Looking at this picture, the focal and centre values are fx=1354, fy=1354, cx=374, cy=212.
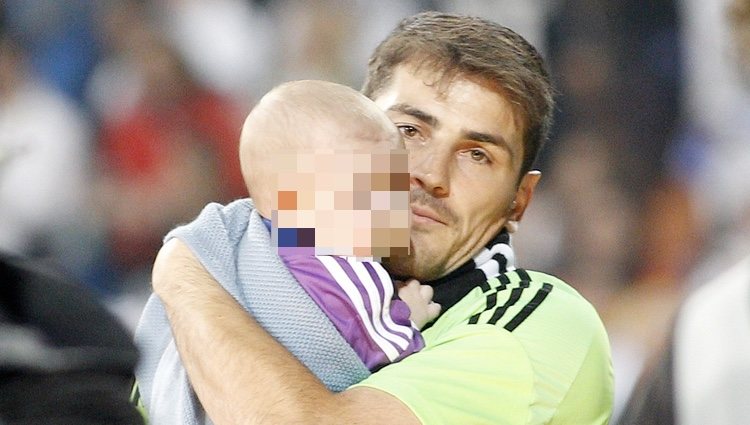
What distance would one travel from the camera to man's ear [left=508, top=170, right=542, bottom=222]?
2.52 m

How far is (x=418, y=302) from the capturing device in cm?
Answer: 208

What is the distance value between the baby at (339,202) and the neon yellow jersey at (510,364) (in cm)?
6

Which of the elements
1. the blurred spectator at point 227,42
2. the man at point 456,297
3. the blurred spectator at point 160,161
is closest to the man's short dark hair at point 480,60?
the man at point 456,297

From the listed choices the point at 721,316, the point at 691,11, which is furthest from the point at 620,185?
the point at 721,316

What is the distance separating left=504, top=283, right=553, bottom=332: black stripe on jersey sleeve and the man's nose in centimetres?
26

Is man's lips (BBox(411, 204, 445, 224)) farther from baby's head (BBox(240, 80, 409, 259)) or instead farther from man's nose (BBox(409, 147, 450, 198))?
baby's head (BBox(240, 80, 409, 259))

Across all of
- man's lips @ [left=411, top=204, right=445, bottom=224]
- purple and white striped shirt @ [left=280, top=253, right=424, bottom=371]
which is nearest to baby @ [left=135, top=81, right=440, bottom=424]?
purple and white striped shirt @ [left=280, top=253, right=424, bottom=371]

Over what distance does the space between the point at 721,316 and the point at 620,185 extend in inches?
120

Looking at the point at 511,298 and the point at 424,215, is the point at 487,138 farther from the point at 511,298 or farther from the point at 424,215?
the point at 511,298

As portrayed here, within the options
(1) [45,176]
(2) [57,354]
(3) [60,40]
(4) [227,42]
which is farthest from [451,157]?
(3) [60,40]

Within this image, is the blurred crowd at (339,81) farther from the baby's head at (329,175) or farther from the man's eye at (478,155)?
the baby's head at (329,175)

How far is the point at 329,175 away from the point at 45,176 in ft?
10.7

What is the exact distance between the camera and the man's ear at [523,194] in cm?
252

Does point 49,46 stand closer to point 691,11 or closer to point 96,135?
point 96,135
